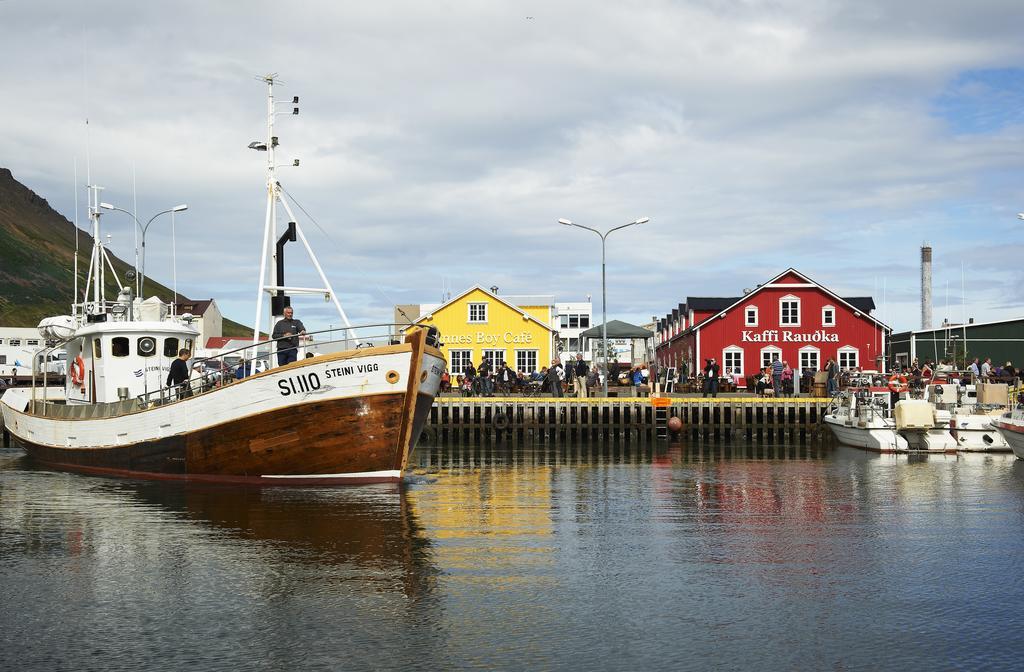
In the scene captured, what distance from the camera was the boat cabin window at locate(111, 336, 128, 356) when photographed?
2658cm

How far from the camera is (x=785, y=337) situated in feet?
201

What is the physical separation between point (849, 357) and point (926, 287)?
124ft

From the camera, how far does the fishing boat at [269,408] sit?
70.6 feet

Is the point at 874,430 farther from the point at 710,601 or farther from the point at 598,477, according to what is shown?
the point at 710,601

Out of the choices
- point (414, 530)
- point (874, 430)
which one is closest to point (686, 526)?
point (414, 530)

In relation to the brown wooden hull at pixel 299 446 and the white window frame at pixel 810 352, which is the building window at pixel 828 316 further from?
the brown wooden hull at pixel 299 446

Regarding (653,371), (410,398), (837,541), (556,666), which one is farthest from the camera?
(653,371)

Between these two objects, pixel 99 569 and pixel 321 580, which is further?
pixel 99 569

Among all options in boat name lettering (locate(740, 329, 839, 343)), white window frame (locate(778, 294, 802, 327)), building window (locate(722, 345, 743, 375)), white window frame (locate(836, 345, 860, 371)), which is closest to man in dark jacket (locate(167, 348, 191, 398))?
building window (locate(722, 345, 743, 375))

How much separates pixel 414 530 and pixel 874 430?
2341 cm

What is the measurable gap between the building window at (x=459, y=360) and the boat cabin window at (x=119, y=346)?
126ft

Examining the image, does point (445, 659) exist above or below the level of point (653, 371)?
below

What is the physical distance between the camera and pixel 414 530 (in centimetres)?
1644

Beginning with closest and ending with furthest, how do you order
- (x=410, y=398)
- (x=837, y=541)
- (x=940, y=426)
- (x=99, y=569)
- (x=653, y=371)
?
(x=99, y=569) < (x=837, y=541) < (x=410, y=398) < (x=940, y=426) < (x=653, y=371)
